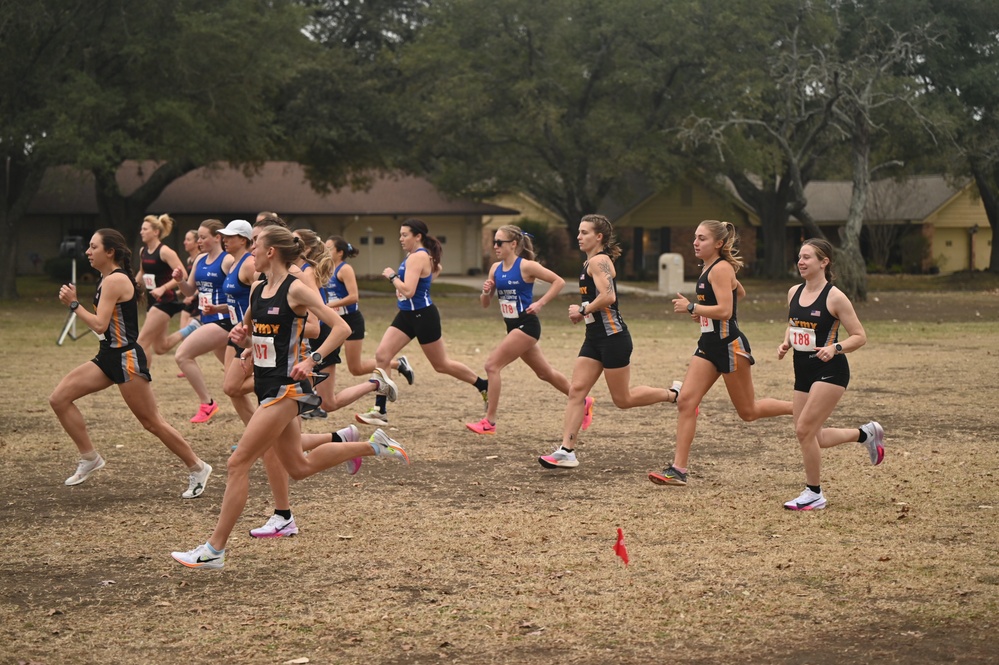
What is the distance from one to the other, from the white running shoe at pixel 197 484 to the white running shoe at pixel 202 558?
2036 millimetres

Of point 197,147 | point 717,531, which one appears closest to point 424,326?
point 717,531

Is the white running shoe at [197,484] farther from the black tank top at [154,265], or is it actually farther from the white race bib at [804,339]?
the black tank top at [154,265]

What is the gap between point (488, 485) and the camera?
9.60 metres

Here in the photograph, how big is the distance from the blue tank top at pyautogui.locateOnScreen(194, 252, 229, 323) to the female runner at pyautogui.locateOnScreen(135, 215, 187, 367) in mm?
343

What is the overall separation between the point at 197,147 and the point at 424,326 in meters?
24.0

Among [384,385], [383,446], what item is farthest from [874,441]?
[384,385]

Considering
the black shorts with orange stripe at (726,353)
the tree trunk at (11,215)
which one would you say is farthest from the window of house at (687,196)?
the black shorts with orange stripe at (726,353)

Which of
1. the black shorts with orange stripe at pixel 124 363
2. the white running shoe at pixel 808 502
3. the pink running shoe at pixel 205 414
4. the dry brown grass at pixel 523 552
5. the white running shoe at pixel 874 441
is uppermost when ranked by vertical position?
the black shorts with orange stripe at pixel 124 363

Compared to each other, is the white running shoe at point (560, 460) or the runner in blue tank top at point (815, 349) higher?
the runner in blue tank top at point (815, 349)

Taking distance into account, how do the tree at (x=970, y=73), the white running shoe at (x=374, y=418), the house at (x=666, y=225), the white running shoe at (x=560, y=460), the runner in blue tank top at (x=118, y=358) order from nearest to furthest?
the runner in blue tank top at (x=118, y=358) → the white running shoe at (x=560, y=460) → the white running shoe at (x=374, y=418) → the tree at (x=970, y=73) → the house at (x=666, y=225)

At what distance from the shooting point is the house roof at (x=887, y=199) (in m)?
59.2

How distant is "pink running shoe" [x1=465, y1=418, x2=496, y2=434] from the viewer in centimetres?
1202

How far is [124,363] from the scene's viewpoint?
9055mm

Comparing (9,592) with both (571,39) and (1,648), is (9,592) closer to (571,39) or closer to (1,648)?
(1,648)
